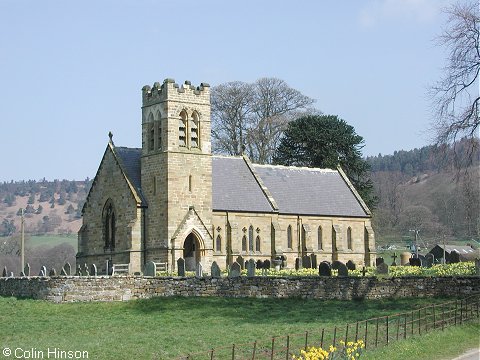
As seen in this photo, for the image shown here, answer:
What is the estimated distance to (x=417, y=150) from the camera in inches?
7603

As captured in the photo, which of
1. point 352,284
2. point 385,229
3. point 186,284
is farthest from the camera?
point 385,229

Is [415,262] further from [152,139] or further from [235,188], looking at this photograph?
[152,139]

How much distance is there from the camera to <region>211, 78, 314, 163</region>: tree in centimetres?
7988

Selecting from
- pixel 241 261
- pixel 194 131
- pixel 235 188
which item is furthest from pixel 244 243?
pixel 194 131

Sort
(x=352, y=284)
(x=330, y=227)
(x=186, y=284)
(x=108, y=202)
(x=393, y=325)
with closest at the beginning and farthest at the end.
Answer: (x=393, y=325) < (x=352, y=284) < (x=186, y=284) < (x=108, y=202) < (x=330, y=227)

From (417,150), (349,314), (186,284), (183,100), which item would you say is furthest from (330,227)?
(417,150)

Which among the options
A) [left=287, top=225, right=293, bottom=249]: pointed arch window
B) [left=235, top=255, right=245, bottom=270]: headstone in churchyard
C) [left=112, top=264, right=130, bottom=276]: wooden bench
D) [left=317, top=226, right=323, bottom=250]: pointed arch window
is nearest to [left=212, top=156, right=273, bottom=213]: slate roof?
[left=287, top=225, right=293, bottom=249]: pointed arch window

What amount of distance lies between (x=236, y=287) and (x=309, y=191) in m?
25.0

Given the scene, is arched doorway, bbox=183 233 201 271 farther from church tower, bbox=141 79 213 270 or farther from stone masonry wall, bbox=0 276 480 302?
stone masonry wall, bbox=0 276 480 302

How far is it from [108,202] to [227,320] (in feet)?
78.9

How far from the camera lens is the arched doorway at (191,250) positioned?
53.6 meters

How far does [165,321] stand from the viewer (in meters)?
34.6

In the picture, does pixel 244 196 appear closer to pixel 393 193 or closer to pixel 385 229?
pixel 385 229

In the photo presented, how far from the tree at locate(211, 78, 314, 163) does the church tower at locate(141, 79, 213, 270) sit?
898 inches
